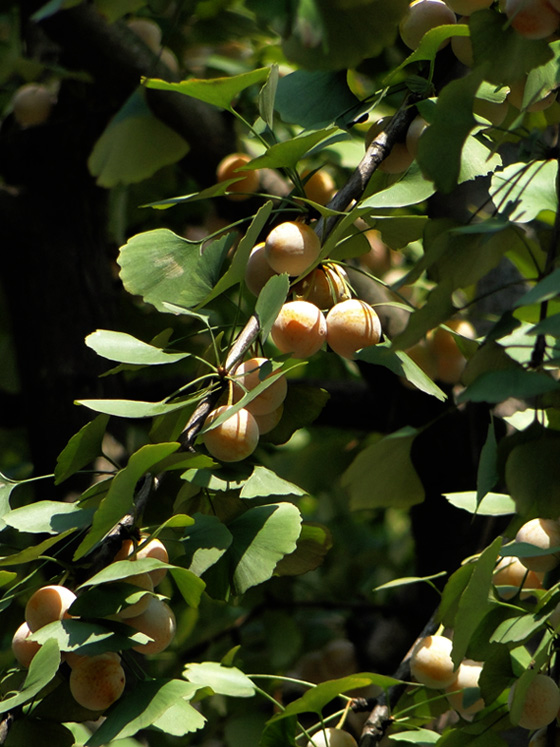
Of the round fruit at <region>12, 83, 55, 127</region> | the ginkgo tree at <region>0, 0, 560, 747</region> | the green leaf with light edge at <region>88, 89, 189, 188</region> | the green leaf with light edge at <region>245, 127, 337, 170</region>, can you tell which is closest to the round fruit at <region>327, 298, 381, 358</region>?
the ginkgo tree at <region>0, 0, 560, 747</region>

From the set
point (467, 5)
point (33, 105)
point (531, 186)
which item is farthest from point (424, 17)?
point (33, 105)

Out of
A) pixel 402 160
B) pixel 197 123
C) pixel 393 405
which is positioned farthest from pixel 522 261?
pixel 197 123

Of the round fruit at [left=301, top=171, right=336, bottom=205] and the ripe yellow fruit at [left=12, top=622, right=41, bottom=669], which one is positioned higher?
the ripe yellow fruit at [left=12, top=622, right=41, bottom=669]

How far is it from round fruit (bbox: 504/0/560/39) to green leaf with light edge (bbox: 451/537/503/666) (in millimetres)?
311

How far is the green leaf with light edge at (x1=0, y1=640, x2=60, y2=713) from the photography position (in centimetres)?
46

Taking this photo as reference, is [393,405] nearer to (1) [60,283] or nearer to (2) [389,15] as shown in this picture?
(1) [60,283]

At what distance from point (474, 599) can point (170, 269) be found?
1.05 ft

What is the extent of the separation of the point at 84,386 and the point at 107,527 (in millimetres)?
819

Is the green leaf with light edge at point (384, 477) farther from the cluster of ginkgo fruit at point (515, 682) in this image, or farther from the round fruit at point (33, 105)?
the round fruit at point (33, 105)

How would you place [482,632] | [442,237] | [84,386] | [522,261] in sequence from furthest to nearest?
1. [84,386]
2. [522,261]
3. [482,632]
4. [442,237]

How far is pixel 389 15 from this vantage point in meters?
0.57

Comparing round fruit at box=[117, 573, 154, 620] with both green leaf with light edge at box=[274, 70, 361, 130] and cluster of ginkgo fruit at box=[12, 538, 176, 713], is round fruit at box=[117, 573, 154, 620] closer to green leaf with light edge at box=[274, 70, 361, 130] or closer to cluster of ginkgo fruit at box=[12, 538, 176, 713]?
cluster of ginkgo fruit at box=[12, 538, 176, 713]

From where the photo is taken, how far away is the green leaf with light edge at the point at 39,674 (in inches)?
18.3

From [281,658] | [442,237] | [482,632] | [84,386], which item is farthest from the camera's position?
[281,658]
